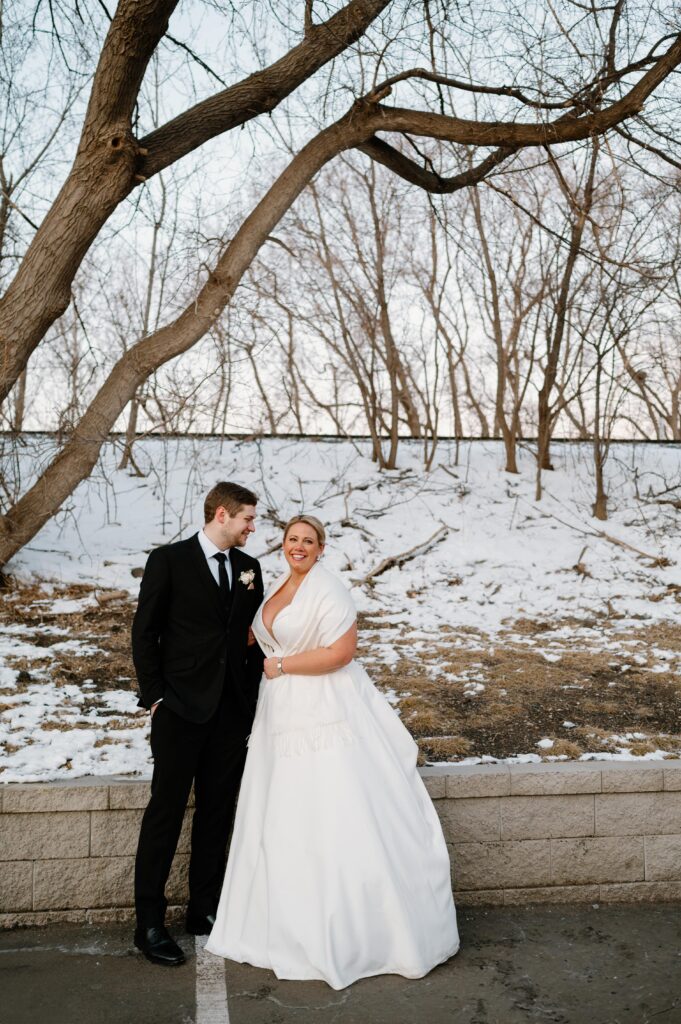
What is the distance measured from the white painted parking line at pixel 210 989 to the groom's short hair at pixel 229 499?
1.85 m

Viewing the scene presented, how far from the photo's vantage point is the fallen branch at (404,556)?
32.8ft

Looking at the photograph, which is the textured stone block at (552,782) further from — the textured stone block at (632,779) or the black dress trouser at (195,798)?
the black dress trouser at (195,798)

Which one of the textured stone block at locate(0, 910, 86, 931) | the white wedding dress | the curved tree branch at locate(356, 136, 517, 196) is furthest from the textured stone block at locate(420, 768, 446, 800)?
the curved tree branch at locate(356, 136, 517, 196)

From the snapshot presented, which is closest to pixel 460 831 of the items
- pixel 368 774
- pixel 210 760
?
pixel 368 774

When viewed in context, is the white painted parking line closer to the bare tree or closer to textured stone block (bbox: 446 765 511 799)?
textured stone block (bbox: 446 765 511 799)

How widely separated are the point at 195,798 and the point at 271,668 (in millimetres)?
755

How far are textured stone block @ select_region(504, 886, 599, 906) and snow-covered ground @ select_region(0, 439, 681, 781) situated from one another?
0.88 metres

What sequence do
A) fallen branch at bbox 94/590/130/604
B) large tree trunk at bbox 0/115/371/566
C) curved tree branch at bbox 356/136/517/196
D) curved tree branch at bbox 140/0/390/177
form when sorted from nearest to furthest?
curved tree branch at bbox 140/0/390/177 → large tree trunk at bbox 0/115/371/566 → fallen branch at bbox 94/590/130/604 → curved tree branch at bbox 356/136/517/196

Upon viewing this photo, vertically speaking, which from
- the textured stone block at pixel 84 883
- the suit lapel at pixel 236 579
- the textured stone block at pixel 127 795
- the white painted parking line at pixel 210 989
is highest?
the suit lapel at pixel 236 579

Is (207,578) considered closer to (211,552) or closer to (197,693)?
(211,552)

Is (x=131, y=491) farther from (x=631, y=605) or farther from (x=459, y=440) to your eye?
(x=631, y=605)

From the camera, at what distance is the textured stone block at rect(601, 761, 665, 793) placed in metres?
4.54

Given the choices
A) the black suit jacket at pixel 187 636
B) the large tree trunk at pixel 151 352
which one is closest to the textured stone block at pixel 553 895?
the black suit jacket at pixel 187 636

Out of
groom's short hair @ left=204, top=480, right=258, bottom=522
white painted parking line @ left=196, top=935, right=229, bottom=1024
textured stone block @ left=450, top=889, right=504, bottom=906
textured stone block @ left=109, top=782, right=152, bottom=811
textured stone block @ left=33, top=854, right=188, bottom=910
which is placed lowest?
white painted parking line @ left=196, top=935, right=229, bottom=1024
